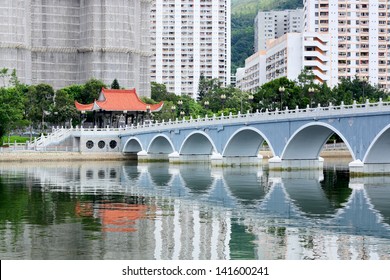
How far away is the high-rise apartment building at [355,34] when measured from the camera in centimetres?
14500

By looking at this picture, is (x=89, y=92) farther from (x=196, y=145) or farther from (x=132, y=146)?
(x=196, y=145)

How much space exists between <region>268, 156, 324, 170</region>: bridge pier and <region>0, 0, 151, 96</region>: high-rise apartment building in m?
68.1

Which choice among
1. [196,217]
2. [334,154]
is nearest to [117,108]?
[334,154]

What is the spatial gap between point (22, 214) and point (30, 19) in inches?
3820

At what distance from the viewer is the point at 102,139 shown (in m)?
101

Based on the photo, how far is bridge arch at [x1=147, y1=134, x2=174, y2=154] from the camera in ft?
309

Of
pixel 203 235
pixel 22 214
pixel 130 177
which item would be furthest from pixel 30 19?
pixel 203 235

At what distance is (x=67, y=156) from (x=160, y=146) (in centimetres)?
1050

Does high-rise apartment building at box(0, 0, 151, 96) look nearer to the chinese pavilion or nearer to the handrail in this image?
the chinese pavilion

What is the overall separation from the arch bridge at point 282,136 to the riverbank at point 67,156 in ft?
10.8

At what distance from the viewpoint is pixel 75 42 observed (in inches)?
5364

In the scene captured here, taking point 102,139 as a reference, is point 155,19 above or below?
above

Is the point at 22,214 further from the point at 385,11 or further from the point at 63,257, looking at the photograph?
the point at 385,11

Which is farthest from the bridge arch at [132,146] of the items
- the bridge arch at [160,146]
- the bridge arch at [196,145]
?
the bridge arch at [196,145]
